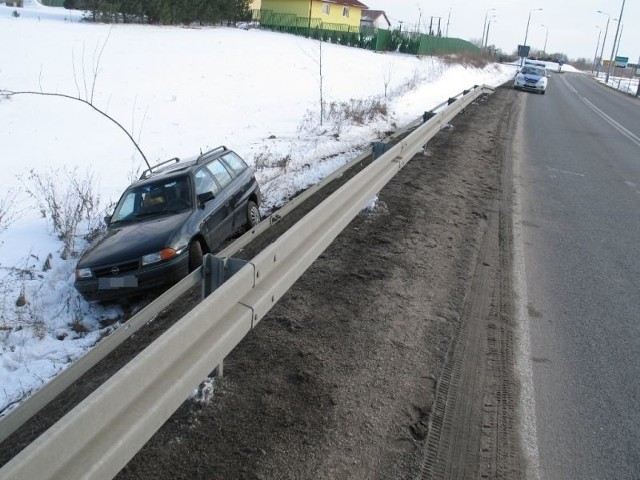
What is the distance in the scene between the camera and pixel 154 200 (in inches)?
321

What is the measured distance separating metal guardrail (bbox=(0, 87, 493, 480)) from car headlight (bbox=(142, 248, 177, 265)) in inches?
113

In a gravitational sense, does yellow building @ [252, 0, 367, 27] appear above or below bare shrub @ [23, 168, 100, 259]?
above

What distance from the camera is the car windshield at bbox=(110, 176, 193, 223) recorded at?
8031 millimetres

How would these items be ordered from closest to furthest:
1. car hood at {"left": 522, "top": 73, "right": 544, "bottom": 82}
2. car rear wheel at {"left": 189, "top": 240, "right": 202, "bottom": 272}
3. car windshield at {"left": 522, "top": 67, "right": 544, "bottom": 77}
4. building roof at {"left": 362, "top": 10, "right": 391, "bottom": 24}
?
1. car rear wheel at {"left": 189, "top": 240, "right": 202, "bottom": 272}
2. car hood at {"left": 522, "top": 73, "right": 544, "bottom": 82}
3. car windshield at {"left": 522, "top": 67, "right": 544, "bottom": 77}
4. building roof at {"left": 362, "top": 10, "right": 391, "bottom": 24}

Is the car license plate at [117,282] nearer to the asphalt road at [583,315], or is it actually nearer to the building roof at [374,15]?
the asphalt road at [583,315]

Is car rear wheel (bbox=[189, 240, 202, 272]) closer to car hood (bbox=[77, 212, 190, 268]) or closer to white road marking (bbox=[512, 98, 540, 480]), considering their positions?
car hood (bbox=[77, 212, 190, 268])

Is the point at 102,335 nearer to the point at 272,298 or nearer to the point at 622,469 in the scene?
the point at 272,298

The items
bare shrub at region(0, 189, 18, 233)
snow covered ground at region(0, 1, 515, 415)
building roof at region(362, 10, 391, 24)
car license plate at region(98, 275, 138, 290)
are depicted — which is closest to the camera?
car license plate at region(98, 275, 138, 290)

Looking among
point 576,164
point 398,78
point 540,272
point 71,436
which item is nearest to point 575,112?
point 398,78

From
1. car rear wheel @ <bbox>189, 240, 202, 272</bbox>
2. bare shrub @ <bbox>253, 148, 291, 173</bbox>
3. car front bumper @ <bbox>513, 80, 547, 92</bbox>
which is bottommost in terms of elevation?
car rear wheel @ <bbox>189, 240, 202, 272</bbox>

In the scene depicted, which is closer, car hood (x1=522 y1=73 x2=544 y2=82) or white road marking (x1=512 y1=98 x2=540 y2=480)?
white road marking (x1=512 y1=98 x2=540 y2=480)

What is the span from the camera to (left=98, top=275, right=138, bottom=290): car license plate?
6.88m

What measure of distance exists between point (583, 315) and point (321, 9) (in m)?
63.1

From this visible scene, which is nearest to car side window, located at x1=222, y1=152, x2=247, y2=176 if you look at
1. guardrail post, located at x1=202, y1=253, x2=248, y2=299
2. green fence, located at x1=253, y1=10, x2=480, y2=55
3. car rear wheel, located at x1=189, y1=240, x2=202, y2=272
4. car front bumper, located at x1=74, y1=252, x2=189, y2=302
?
car rear wheel, located at x1=189, y1=240, x2=202, y2=272
